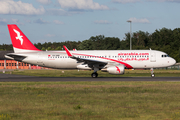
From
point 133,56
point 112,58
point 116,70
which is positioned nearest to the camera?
point 116,70

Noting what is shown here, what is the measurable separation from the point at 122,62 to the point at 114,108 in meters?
25.5

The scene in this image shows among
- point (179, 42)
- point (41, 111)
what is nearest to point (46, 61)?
point (41, 111)

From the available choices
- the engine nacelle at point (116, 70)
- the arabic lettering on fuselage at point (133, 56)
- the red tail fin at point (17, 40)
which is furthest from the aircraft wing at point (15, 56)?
the arabic lettering on fuselage at point (133, 56)

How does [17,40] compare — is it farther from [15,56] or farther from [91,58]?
[91,58]

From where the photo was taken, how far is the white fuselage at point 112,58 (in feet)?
127

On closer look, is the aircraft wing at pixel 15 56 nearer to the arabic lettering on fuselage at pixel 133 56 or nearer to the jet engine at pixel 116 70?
the jet engine at pixel 116 70

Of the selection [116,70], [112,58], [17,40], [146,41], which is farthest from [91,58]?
[146,41]

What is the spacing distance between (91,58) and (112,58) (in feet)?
10.3

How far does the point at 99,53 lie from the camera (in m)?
39.7

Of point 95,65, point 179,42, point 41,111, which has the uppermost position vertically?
point 179,42

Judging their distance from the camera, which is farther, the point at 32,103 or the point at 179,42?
the point at 179,42

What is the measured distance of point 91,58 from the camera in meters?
39.4

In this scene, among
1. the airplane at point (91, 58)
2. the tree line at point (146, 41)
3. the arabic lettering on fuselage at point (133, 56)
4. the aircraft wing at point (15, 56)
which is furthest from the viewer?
the tree line at point (146, 41)

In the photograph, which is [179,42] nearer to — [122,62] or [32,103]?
[122,62]
